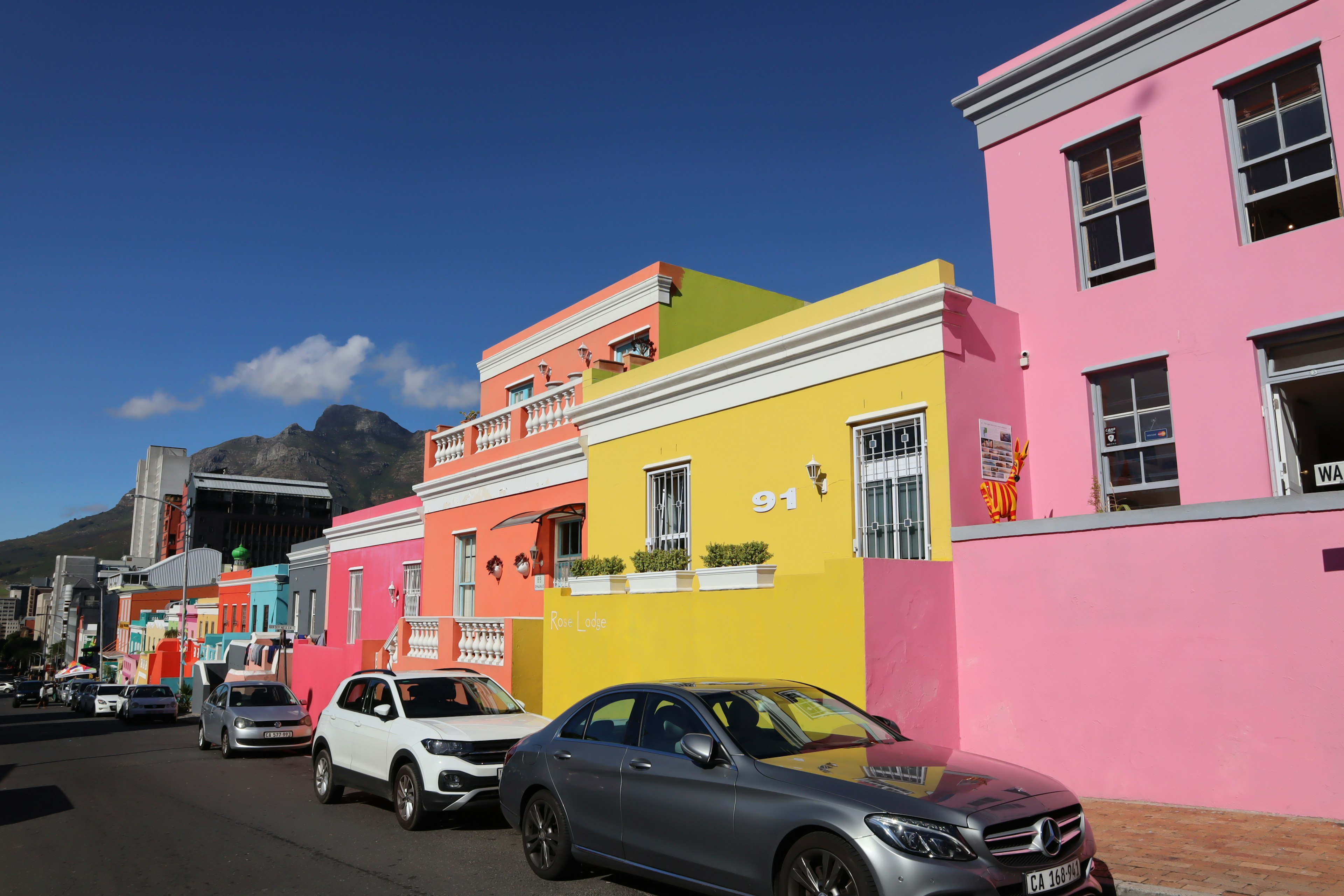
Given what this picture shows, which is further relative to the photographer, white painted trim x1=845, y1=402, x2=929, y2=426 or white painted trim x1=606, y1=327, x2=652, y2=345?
white painted trim x1=606, y1=327, x2=652, y2=345

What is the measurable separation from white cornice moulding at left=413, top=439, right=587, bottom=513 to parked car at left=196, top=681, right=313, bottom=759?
5.22 m

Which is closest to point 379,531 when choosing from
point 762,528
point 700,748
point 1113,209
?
point 762,528

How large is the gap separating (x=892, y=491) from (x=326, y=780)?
25.2 feet

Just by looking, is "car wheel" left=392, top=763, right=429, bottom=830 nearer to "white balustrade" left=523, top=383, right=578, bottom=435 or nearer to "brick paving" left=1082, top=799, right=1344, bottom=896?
"brick paving" left=1082, top=799, right=1344, bottom=896

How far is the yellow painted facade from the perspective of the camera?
9.76 meters

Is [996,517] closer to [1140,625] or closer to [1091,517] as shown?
[1091,517]

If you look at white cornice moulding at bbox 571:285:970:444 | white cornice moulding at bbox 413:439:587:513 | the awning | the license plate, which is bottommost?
the license plate

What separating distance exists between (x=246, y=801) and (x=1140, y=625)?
10.6m

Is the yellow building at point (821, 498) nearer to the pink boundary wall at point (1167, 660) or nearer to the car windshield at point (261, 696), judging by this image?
the pink boundary wall at point (1167, 660)

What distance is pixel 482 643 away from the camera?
15516 millimetres

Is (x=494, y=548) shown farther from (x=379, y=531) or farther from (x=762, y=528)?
(x=762, y=528)

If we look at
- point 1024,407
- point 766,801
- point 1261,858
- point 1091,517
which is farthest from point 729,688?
point 1024,407

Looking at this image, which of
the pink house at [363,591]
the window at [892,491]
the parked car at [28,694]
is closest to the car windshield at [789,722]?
the window at [892,491]

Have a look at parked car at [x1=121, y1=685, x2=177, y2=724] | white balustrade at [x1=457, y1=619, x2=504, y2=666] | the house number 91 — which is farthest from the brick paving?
parked car at [x1=121, y1=685, x2=177, y2=724]
